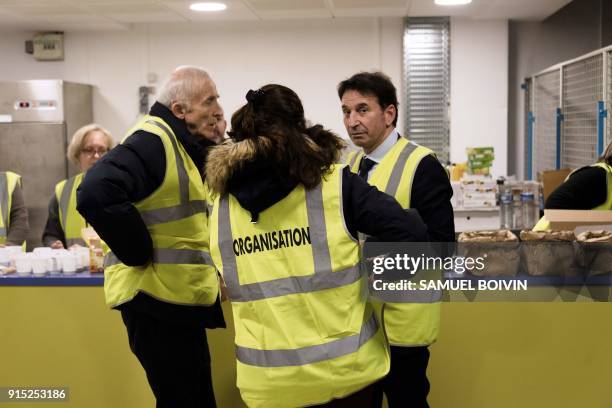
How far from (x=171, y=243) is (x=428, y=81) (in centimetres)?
471

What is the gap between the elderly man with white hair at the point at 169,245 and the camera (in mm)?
2201

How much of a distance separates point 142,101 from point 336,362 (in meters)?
5.69

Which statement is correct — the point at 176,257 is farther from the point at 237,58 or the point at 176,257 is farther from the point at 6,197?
the point at 237,58

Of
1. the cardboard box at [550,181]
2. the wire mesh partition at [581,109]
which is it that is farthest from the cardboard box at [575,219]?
the cardboard box at [550,181]

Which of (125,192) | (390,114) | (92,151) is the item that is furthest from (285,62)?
(125,192)

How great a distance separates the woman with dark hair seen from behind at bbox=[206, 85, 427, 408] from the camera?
173cm

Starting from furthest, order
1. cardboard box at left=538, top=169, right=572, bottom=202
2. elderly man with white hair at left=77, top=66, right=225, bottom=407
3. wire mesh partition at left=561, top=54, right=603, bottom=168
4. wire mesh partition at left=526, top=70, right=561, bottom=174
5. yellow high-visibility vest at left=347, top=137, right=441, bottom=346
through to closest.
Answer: wire mesh partition at left=526, top=70, right=561, bottom=174 → cardboard box at left=538, top=169, right=572, bottom=202 → wire mesh partition at left=561, top=54, right=603, bottom=168 → elderly man with white hair at left=77, top=66, right=225, bottom=407 → yellow high-visibility vest at left=347, top=137, right=441, bottom=346

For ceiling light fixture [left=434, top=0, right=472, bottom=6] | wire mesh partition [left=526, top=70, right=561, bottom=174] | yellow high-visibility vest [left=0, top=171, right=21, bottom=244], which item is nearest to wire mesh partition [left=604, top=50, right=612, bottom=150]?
wire mesh partition [left=526, top=70, right=561, bottom=174]

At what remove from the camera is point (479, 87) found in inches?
261

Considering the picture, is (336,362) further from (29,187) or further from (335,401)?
(29,187)

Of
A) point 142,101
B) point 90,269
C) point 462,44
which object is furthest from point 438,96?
point 90,269

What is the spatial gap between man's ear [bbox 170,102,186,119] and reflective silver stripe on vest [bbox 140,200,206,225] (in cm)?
30

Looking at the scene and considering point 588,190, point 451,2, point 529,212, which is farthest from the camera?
point 451,2

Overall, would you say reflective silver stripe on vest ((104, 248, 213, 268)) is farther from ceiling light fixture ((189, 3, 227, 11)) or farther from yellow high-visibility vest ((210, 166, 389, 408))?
ceiling light fixture ((189, 3, 227, 11))
